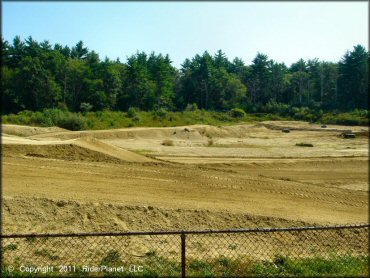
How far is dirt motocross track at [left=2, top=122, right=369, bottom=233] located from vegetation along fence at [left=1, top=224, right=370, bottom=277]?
1.32 meters

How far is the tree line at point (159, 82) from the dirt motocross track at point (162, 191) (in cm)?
4260

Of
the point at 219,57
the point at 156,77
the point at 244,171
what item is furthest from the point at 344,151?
the point at 219,57

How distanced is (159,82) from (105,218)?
70.3 m

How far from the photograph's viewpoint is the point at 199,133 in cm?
4669

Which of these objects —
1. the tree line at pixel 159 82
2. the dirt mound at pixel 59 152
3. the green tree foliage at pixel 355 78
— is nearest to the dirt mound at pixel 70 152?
the dirt mound at pixel 59 152

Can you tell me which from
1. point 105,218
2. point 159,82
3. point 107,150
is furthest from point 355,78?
point 105,218

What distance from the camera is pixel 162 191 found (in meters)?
17.5

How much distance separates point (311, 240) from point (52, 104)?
196 feet

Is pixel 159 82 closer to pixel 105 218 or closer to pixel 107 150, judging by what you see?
pixel 107 150

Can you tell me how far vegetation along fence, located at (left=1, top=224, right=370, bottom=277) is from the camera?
8602 mm

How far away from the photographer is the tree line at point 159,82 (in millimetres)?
66688

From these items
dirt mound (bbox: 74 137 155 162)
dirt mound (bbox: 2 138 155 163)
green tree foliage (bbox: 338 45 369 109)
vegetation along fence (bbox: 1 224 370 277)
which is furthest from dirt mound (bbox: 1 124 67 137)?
green tree foliage (bbox: 338 45 369 109)

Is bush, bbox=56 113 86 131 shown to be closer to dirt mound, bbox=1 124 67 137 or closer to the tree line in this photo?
dirt mound, bbox=1 124 67 137

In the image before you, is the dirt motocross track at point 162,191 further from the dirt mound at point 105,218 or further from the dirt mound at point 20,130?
the dirt mound at point 20,130
